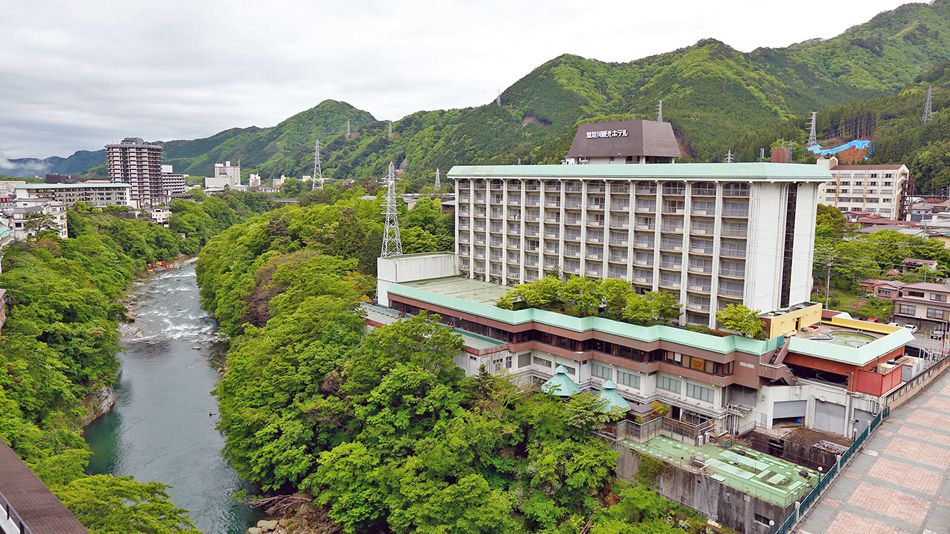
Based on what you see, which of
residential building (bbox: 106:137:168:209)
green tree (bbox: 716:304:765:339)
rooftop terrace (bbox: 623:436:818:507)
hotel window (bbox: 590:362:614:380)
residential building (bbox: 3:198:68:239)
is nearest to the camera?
rooftop terrace (bbox: 623:436:818:507)

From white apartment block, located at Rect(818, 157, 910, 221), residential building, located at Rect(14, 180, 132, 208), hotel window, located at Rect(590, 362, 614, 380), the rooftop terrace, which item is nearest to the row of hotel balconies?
hotel window, located at Rect(590, 362, 614, 380)

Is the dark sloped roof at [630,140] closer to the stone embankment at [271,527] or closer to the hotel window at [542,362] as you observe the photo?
the hotel window at [542,362]

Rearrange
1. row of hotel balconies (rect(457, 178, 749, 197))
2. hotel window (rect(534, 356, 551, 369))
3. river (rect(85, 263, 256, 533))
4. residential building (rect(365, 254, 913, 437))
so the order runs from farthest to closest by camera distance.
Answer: hotel window (rect(534, 356, 551, 369)) → row of hotel balconies (rect(457, 178, 749, 197)) → river (rect(85, 263, 256, 533)) → residential building (rect(365, 254, 913, 437))

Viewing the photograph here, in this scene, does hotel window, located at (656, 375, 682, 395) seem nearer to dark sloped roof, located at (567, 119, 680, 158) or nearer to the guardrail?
dark sloped roof, located at (567, 119, 680, 158)

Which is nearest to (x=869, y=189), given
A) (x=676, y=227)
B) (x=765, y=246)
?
(x=676, y=227)

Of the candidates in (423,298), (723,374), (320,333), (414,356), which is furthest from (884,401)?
(320,333)

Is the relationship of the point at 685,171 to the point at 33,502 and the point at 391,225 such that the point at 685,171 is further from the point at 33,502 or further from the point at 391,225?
the point at 33,502

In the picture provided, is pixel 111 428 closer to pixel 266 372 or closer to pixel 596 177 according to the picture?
pixel 266 372
